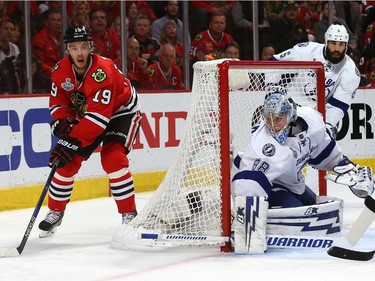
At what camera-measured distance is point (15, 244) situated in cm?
486

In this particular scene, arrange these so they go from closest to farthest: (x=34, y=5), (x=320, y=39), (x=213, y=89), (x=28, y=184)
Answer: (x=213, y=89) → (x=28, y=184) → (x=34, y=5) → (x=320, y=39)

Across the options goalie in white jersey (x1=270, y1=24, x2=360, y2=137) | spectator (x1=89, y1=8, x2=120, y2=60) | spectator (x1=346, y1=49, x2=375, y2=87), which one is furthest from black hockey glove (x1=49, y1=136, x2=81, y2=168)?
spectator (x1=346, y1=49, x2=375, y2=87)

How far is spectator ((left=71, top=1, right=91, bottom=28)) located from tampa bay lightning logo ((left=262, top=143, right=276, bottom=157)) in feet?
9.62

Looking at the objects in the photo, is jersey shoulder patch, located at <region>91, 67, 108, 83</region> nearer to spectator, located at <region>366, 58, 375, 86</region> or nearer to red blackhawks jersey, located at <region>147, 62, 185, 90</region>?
red blackhawks jersey, located at <region>147, 62, 185, 90</region>

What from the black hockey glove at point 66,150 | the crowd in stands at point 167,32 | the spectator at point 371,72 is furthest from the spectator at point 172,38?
the black hockey glove at point 66,150

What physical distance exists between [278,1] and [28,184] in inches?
120

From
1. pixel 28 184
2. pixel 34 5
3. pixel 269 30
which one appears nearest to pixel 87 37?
pixel 28 184

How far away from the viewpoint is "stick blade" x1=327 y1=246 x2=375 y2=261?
4.14m

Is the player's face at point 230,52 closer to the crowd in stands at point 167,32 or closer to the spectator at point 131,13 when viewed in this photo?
the crowd in stands at point 167,32

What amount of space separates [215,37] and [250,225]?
3.84 metres

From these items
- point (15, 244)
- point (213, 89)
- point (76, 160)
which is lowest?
point (15, 244)

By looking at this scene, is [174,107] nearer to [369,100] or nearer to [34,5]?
[34,5]

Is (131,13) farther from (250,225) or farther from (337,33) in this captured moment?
(250,225)

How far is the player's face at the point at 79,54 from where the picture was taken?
470 centimetres
